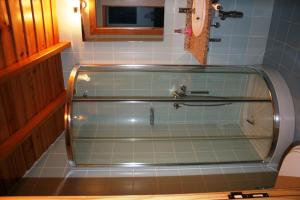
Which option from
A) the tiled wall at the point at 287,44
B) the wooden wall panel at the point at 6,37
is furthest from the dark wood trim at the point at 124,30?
the tiled wall at the point at 287,44

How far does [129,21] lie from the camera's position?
7.45 feet

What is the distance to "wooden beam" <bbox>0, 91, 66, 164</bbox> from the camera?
153cm

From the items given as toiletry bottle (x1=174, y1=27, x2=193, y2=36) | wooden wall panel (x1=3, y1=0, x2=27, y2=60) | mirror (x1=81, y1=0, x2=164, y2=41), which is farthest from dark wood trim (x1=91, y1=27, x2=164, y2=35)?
wooden wall panel (x1=3, y1=0, x2=27, y2=60)

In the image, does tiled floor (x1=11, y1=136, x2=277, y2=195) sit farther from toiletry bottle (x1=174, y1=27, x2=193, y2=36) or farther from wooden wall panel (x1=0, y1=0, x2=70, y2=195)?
toiletry bottle (x1=174, y1=27, x2=193, y2=36)

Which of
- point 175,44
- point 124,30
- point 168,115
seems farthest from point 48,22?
point 168,115

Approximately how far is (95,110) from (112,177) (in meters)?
0.59

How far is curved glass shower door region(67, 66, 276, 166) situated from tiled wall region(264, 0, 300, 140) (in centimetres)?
17

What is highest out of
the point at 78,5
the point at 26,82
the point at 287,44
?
the point at 78,5

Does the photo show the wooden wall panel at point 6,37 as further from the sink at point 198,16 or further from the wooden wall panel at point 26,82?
the sink at point 198,16

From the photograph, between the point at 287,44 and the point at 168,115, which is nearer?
the point at 287,44

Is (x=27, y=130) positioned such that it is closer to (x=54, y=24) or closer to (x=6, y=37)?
(x=6, y=37)

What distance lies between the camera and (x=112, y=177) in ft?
5.96

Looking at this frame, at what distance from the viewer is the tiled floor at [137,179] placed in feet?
5.57

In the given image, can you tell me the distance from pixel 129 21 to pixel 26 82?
3.49 ft
